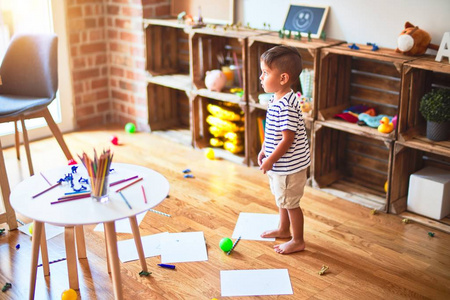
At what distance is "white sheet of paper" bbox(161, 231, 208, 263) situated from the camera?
2.47 meters

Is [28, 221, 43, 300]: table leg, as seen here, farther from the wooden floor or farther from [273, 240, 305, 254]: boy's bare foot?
[273, 240, 305, 254]: boy's bare foot

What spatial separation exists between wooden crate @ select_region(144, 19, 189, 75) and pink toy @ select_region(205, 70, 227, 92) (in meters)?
0.57

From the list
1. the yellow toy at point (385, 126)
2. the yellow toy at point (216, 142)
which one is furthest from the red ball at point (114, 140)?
the yellow toy at point (385, 126)

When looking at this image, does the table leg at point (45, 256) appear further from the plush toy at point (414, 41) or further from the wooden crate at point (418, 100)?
the plush toy at point (414, 41)

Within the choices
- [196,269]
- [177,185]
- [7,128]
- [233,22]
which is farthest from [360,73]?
[7,128]

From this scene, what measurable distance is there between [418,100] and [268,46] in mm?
1021

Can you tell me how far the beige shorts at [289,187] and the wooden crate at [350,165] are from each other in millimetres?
723

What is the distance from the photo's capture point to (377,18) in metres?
3.00

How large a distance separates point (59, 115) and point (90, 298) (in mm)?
2333

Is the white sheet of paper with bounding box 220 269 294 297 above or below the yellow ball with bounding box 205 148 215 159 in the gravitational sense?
below

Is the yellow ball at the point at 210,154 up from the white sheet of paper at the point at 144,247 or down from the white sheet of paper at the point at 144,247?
up

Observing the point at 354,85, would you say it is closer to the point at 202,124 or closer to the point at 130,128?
the point at 202,124

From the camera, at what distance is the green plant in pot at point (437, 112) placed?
263 centimetres

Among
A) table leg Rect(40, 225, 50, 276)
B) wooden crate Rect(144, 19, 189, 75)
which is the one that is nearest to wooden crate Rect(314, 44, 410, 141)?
wooden crate Rect(144, 19, 189, 75)
